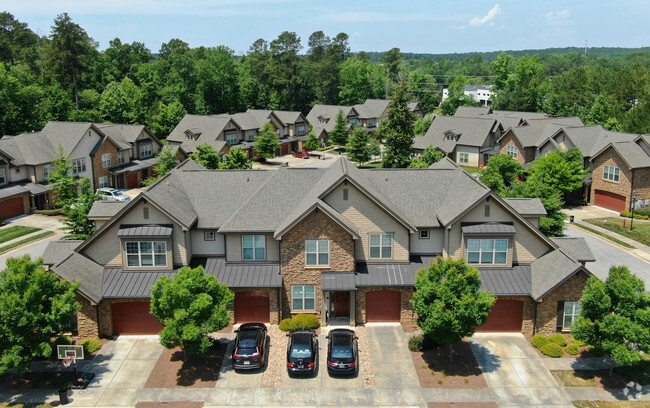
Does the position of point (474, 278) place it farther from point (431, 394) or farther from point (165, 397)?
point (165, 397)

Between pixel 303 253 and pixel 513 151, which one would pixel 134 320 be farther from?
pixel 513 151

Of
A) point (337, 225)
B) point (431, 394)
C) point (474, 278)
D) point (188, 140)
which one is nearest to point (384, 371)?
point (431, 394)

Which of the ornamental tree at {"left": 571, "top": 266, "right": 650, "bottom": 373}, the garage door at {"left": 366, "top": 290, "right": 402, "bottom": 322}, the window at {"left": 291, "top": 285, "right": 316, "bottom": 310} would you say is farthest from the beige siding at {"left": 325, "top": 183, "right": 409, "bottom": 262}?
the ornamental tree at {"left": 571, "top": 266, "right": 650, "bottom": 373}

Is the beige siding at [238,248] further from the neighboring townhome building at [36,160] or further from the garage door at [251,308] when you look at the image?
the neighboring townhome building at [36,160]

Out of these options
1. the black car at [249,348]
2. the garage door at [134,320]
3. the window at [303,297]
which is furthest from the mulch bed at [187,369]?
the window at [303,297]

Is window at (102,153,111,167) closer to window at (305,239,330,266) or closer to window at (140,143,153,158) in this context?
window at (140,143,153,158)

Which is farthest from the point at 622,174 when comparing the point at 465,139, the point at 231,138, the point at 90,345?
the point at 231,138
